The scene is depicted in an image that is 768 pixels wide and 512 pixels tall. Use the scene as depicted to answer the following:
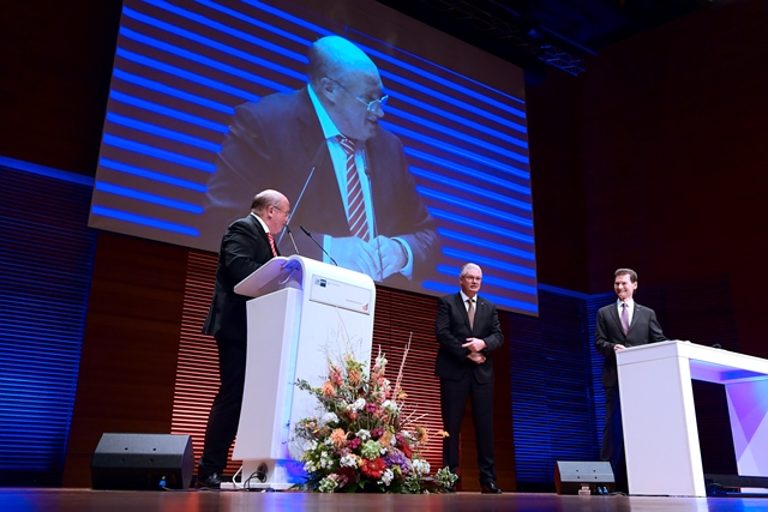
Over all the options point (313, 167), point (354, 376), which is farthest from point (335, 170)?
point (354, 376)

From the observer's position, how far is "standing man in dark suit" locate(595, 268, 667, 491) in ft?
14.0

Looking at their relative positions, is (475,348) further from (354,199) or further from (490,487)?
(354,199)

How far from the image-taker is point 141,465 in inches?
97.0

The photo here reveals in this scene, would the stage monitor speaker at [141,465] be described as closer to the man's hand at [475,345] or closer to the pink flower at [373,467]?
the pink flower at [373,467]

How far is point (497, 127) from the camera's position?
6566 millimetres

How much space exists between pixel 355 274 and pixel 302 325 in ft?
1.19

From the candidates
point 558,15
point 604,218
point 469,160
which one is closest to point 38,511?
point 469,160

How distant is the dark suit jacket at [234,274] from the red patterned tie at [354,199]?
2.15 metres

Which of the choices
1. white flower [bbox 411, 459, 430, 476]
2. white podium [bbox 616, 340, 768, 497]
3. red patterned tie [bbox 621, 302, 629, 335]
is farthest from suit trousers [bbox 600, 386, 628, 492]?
white flower [bbox 411, 459, 430, 476]

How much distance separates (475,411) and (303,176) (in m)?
2.11

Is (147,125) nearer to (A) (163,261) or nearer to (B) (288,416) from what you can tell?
(A) (163,261)

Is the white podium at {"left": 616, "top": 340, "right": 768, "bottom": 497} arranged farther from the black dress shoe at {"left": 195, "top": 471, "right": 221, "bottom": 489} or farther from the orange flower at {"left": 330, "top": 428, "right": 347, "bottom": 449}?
the black dress shoe at {"left": 195, "top": 471, "right": 221, "bottom": 489}

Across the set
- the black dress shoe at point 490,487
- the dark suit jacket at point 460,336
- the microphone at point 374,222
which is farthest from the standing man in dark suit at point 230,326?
the microphone at point 374,222

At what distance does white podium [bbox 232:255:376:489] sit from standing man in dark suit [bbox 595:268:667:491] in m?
1.96
